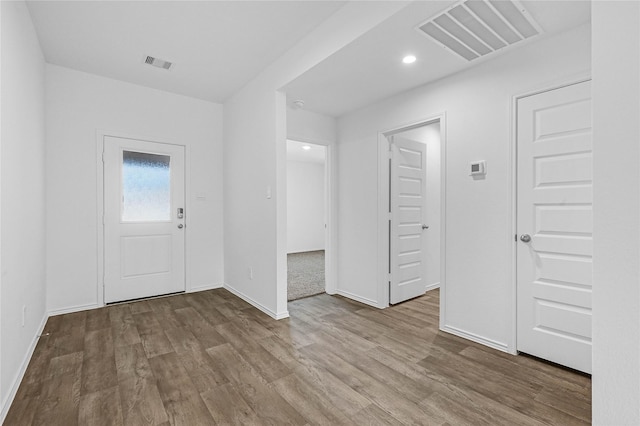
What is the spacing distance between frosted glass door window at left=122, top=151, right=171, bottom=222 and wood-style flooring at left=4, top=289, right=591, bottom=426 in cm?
127

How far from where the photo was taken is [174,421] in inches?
64.7

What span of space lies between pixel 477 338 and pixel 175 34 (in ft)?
12.2

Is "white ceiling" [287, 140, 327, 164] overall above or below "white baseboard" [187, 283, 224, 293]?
above

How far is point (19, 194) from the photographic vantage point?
2.10 m

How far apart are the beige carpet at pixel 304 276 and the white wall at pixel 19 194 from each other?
7.99ft

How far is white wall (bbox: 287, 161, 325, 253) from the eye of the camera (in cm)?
806

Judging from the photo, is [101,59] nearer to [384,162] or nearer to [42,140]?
[42,140]

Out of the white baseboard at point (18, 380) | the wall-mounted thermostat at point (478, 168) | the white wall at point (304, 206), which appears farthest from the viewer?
the white wall at point (304, 206)

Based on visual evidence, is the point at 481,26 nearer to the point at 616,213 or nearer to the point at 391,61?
the point at 391,61

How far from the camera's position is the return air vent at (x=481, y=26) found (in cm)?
189

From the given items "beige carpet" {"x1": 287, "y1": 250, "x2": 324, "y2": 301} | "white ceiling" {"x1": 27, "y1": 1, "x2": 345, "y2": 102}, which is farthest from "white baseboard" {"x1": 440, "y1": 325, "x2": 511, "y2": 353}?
"white ceiling" {"x1": 27, "y1": 1, "x2": 345, "y2": 102}

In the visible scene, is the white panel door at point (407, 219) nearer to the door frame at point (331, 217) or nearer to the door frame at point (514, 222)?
the door frame at point (331, 217)

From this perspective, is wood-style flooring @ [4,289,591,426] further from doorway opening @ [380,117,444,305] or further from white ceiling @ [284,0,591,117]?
white ceiling @ [284,0,591,117]

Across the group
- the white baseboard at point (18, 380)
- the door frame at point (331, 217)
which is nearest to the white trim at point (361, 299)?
the door frame at point (331, 217)
